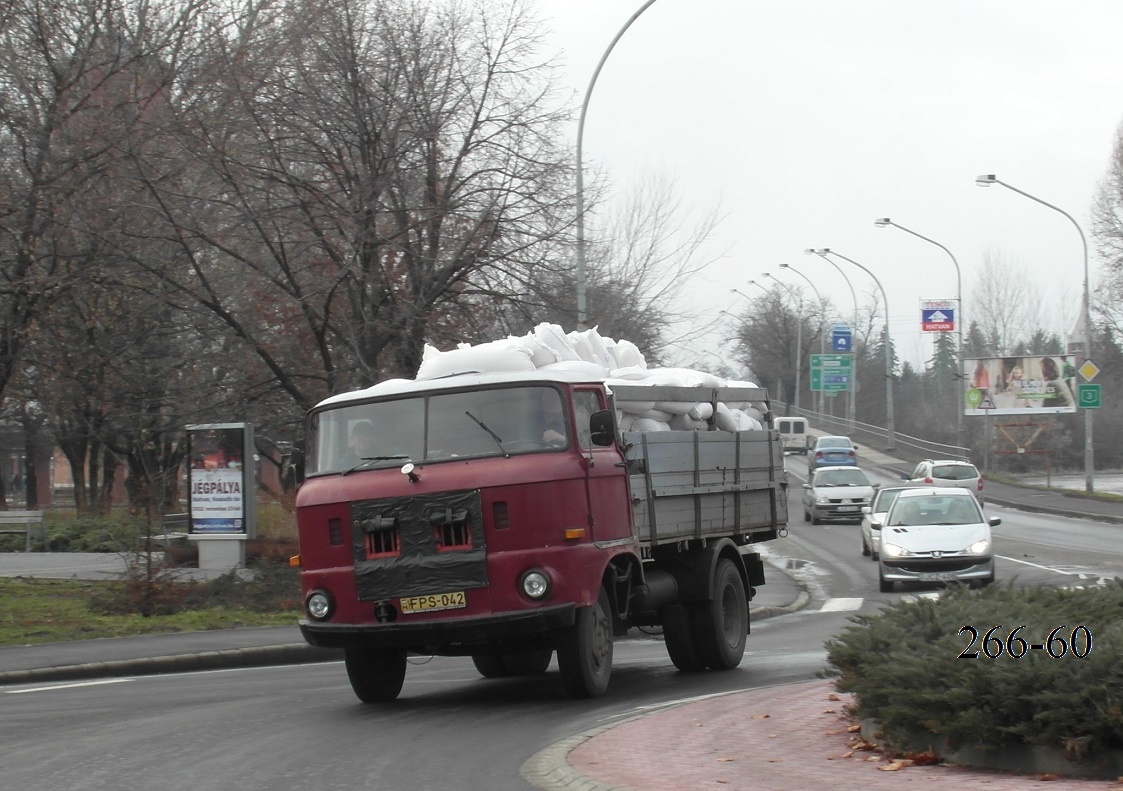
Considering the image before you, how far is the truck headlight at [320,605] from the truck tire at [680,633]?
10.3 feet

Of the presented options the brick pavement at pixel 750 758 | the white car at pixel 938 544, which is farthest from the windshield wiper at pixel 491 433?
the white car at pixel 938 544

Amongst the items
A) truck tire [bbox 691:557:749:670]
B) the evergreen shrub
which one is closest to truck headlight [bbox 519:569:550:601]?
the evergreen shrub

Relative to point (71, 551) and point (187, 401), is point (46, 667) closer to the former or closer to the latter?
point (187, 401)

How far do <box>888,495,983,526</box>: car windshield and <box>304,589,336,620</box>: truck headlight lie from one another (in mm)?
13939

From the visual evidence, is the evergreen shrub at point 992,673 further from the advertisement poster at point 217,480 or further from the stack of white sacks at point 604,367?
the advertisement poster at point 217,480

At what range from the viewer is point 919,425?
8362 cm

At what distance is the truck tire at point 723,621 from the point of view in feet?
41.7

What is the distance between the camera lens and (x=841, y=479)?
4188 centimetres

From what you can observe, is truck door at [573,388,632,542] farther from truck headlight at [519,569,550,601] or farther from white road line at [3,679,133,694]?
white road line at [3,679,133,694]

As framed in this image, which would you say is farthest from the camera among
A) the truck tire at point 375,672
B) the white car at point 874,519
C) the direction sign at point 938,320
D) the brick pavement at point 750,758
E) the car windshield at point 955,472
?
the direction sign at point 938,320

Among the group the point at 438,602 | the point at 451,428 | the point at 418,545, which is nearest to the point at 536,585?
the point at 438,602

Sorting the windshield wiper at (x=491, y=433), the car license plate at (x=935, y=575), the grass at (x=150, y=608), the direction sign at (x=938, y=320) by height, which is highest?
the direction sign at (x=938, y=320)

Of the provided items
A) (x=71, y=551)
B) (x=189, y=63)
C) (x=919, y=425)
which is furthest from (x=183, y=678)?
(x=919, y=425)

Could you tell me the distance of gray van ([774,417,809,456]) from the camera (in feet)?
269
